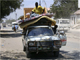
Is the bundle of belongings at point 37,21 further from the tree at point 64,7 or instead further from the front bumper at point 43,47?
the tree at point 64,7

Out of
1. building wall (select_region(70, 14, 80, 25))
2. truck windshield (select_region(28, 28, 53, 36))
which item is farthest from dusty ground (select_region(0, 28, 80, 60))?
building wall (select_region(70, 14, 80, 25))

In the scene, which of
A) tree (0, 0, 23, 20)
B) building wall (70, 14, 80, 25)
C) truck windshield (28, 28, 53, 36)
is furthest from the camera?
building wall (70, 14, 80, 25)

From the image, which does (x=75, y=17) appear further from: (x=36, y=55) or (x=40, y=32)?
(x=36, y=55)

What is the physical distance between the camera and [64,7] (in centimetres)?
4816

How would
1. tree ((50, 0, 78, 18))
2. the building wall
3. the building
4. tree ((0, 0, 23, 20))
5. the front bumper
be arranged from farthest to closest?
tree ((50, 0, 78, 18)) < the building wall < the building < tree ((0, 0, 23, 20)) < the front bumper

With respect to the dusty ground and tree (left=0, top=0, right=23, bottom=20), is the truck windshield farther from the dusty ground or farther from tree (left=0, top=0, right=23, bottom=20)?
tree (left=0, top=0, right=23, bottom=20)

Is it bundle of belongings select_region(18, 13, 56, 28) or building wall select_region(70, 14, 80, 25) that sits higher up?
bundle of belongings select_region(18, 13, 56, 28)

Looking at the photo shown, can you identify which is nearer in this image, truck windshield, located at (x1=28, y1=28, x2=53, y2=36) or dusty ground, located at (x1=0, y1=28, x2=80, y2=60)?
dusty ground, located at (x1=0, y1=28, x2=80, y2=60)

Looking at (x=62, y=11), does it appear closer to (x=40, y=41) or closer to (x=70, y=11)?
(x=70, y=11)

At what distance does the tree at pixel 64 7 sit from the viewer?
4741cm

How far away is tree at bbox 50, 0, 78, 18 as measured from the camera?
47406 mm

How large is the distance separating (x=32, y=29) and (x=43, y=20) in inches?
42.8

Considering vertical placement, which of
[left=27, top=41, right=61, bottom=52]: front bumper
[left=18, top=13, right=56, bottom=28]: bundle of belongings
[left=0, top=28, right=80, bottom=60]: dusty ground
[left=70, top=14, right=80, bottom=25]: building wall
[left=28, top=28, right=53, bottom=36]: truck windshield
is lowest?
[left=70, top=14, right=80, bottom=25]: building wall

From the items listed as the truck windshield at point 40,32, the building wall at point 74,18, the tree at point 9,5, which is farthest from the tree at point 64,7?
the truck windshield at point 40,32
